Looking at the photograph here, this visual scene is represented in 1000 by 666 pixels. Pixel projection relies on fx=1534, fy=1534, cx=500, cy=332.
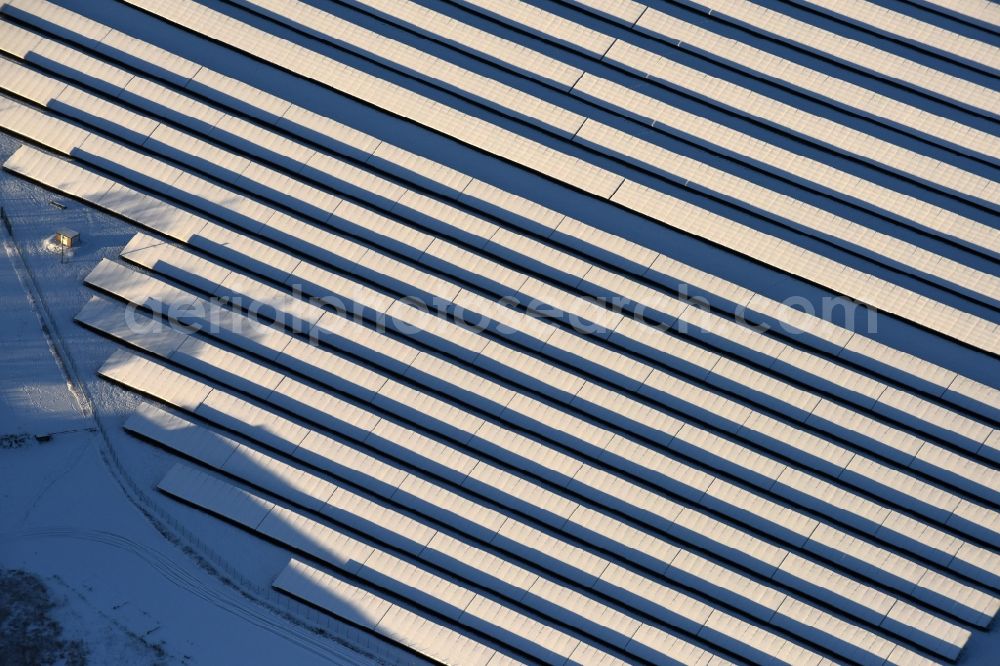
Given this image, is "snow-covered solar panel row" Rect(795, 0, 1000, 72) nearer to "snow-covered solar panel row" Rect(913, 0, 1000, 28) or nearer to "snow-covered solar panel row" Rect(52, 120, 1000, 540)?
"snow-covered solar panel row" Rect(913, 0, 1000, 28)

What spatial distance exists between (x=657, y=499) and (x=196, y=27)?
52.2m

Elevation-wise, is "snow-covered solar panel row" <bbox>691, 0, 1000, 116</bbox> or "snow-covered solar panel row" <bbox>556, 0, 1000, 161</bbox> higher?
"snow-covered solar panel row" <bbox>691, 0, 1000, 116</bbox>

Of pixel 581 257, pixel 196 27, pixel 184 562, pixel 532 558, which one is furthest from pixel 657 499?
pixel 196 27

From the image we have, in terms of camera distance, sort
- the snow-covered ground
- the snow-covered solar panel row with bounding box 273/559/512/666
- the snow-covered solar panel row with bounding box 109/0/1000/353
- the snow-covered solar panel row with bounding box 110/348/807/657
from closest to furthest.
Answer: the snow-covered ground < the snow-covered solar panel row with bounding box 273/559/512/666 < the snow-covered solar panel row with bounding box 110/348/807/657 < the snow-covered solar panel row with bounding box 109/0/1000/353

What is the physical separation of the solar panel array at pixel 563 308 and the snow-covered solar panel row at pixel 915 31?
28 centimetres

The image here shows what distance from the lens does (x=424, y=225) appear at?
4606 inches

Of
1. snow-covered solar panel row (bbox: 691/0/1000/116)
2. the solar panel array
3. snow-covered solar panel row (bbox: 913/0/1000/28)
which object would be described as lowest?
the solar panel array

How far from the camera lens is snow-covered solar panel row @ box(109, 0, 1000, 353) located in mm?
114750

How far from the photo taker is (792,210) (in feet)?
383

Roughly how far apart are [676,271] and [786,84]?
59.4 feet

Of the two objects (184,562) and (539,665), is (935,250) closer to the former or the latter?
(539,665)

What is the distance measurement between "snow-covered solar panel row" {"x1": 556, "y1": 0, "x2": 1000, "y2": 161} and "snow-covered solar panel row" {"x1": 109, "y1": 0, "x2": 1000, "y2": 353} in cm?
947

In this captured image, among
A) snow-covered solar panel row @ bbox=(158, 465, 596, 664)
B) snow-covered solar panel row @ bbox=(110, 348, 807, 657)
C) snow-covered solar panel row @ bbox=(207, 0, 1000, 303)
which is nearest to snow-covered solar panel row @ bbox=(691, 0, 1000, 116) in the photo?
snow-covered solar panel row @ bbox=(207, 0, 1000, 303)

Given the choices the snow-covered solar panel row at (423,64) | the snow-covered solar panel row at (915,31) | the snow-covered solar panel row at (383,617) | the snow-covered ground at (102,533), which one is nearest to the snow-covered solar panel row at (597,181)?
the snow-covered solar panel row at (423,64)
